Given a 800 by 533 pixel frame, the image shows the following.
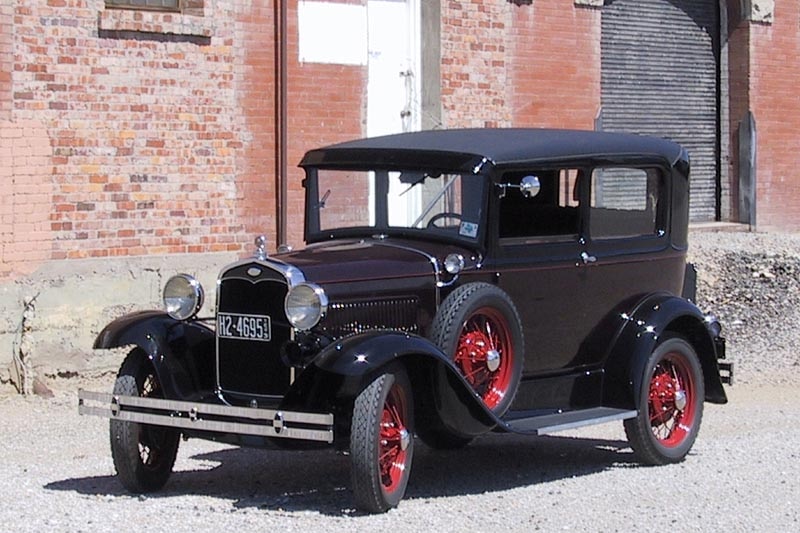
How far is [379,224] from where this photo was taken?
827 centimetres

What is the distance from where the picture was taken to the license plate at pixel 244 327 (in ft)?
24.2

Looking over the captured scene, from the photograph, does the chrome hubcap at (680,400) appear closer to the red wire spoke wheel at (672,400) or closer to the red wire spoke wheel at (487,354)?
the red wire spoke wheel at (672,400)

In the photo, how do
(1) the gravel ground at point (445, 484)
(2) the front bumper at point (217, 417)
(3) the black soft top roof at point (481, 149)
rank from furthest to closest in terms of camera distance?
1. (3) the black soft top roof at point (481, 149)
2. (1) the gravel ground at point (445, 484)
3. (2) the front bumper at point (217, 417)

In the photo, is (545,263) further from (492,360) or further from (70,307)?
(70,307)

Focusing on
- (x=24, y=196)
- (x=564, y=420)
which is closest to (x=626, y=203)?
(x=564, y=420)

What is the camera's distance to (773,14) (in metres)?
17.5

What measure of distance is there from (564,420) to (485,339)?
2.35 ft

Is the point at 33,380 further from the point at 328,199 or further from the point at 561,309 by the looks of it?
the point at 561,309

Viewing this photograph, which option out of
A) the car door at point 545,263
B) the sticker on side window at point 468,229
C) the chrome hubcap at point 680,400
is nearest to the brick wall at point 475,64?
the car door at point 545,263

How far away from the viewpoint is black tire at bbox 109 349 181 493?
7.55 metres

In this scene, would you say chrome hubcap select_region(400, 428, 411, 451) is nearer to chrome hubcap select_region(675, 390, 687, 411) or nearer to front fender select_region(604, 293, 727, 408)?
front fender select_region(604, 293, 727, 408)

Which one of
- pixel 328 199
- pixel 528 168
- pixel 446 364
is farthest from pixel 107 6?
pixel 446 364

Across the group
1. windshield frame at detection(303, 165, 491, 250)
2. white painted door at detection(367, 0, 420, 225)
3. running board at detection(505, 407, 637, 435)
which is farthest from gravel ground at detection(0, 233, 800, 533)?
white painted door at detection(367, 0, 420, 225)

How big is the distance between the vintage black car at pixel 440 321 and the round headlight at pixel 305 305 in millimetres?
11
